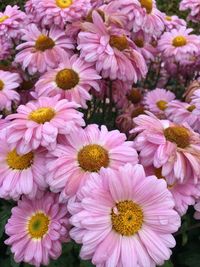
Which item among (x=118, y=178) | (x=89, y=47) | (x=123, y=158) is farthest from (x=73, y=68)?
(x=118, y=178)

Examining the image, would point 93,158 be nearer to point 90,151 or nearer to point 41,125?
point 90,151

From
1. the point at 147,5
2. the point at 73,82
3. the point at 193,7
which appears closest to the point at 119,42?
the point at 73,82

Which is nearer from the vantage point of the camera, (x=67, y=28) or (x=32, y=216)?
(x=32, y=216)

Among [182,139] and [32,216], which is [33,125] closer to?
[32,216]

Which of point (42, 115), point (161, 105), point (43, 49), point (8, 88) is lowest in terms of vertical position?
point (161, 105)

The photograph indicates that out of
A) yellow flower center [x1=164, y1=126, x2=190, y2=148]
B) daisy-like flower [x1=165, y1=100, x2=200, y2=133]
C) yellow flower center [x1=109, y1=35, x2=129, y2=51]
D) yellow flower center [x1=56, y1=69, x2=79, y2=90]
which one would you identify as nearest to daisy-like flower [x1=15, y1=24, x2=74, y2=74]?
yellow flower center [x1=56, y1=69, x2=79, y2=90]

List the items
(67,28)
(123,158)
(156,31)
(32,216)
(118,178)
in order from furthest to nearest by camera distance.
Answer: (156,31)
(67,28)
(32,216)
(123,158)
(118,178)

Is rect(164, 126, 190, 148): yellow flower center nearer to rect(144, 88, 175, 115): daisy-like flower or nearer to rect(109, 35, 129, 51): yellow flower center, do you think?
rect(109, 35, 129, 51): yellow flower center
